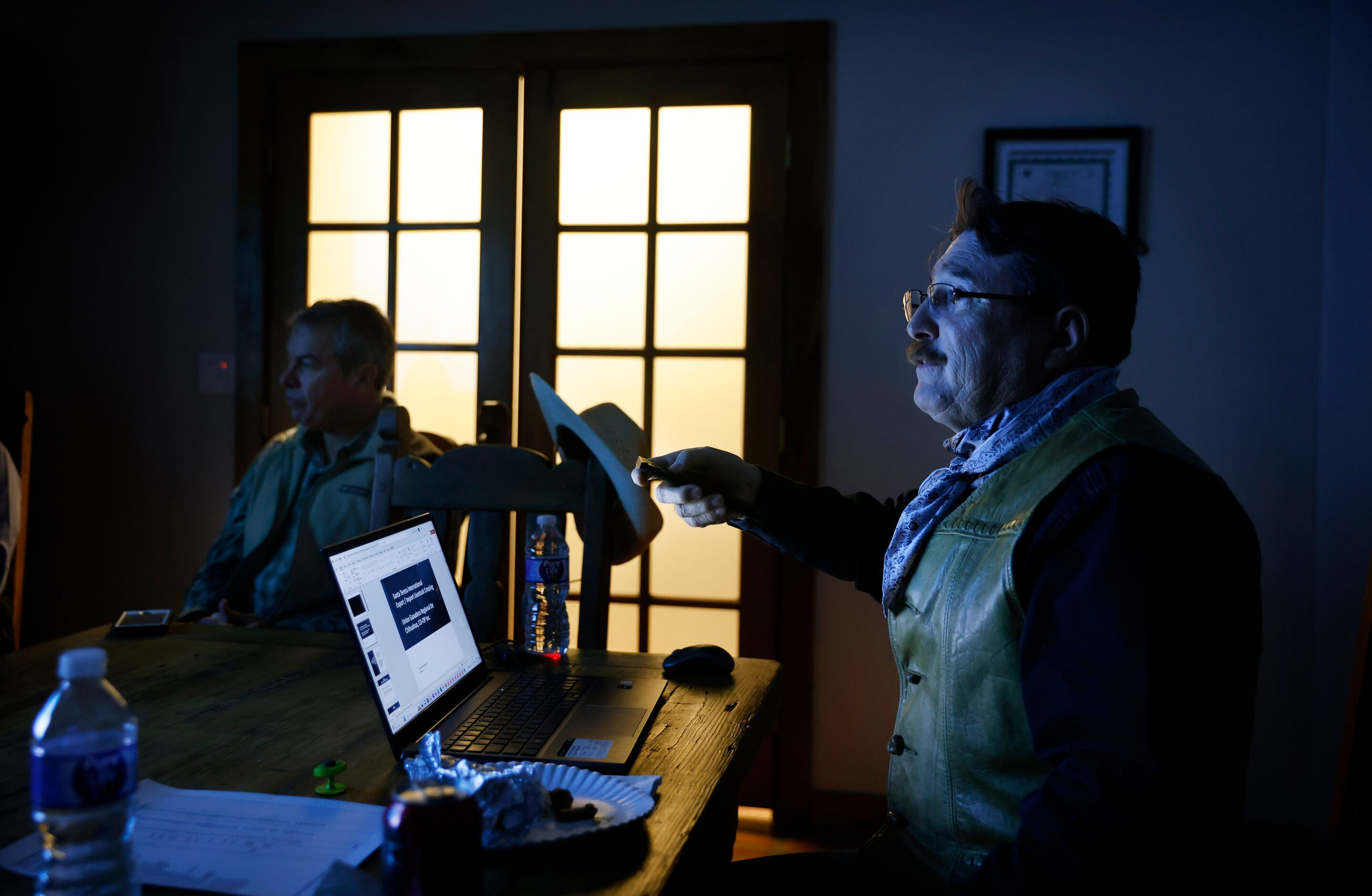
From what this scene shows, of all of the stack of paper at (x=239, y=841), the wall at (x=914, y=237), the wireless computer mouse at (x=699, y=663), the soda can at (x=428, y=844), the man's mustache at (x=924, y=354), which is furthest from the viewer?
the wall at (x=914, y=237)

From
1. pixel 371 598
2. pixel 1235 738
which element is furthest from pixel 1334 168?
pixel 371 598

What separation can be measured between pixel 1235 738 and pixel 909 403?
5.96ft

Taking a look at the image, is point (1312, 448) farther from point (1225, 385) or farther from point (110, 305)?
point (110, 305)

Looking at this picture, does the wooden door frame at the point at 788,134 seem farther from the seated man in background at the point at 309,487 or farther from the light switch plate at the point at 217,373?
the light switch plate at the point at 217,373

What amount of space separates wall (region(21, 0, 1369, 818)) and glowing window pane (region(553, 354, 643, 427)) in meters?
0.58

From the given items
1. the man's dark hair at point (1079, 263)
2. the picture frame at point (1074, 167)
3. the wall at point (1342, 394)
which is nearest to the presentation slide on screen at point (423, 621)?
the man's dark hair at point (1079, 263)

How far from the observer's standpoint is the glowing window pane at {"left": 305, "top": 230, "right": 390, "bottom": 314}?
306 cm

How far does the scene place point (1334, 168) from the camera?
8.48 feet

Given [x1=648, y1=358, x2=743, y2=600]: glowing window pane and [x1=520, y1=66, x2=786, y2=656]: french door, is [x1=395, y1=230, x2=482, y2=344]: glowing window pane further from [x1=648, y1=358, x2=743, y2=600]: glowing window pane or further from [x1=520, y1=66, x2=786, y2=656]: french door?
[x1=648, y1=358, x2=743, y2=600]: glowing window pane

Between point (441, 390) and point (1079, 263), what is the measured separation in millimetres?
2247

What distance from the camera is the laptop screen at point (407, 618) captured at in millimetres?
1082

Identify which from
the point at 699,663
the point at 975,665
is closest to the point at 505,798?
the point at 975,665

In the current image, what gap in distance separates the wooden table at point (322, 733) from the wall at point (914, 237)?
1.48m

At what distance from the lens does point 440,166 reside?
3008 mm
